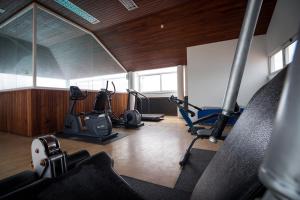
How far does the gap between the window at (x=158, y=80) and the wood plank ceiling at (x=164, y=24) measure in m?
1.03

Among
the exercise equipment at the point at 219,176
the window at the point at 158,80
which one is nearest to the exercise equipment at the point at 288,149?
the exercise equipment at the point at 219,176

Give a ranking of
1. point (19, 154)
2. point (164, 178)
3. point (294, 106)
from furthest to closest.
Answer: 1. point (19, 154)
2. point (164, 178)
3. point (294, 106)

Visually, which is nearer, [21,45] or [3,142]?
[3,142]

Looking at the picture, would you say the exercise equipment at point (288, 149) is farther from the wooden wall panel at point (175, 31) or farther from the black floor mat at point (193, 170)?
Result: the wooden wall panel at point (175, 31)

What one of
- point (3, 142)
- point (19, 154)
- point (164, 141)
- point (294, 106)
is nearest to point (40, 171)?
point (294, 106)

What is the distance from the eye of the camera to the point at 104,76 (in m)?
7.54

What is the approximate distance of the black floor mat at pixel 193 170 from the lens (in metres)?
1.56

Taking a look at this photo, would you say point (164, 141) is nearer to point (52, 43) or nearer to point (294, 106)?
point (294, 106)

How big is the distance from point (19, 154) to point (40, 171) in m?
1.99

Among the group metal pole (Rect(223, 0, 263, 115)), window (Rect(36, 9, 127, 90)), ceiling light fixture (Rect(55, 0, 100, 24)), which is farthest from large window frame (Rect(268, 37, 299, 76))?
window (Rect(36, 9, 127, 90))

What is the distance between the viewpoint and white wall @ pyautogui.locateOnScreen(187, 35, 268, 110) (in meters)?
4.90

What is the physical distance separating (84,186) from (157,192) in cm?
78

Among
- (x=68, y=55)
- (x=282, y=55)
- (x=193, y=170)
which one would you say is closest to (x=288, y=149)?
(x=193, y=170)

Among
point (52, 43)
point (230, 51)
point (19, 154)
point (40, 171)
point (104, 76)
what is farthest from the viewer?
point (104, 76)
